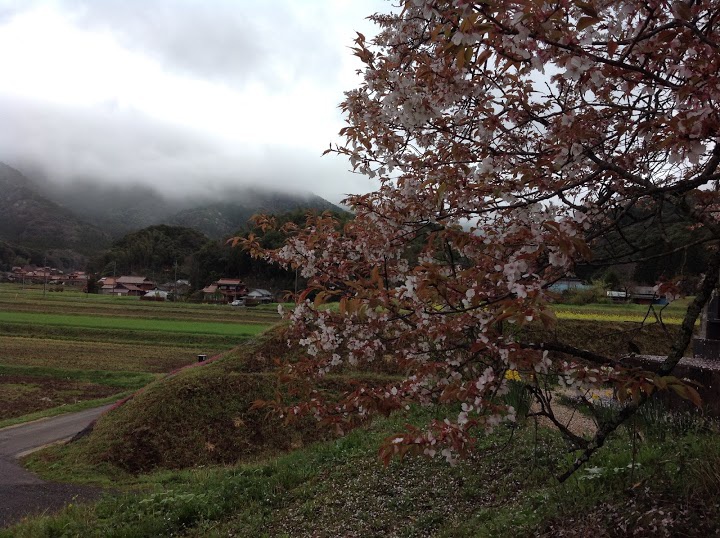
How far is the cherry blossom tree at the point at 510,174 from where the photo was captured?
2178mm

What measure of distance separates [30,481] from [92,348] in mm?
18588

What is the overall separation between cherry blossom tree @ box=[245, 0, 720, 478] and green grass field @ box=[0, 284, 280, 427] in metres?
14.9

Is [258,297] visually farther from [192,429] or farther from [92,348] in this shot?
[192,429]

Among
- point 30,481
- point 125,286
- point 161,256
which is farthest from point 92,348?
point 161,256

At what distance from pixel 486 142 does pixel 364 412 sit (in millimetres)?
1962

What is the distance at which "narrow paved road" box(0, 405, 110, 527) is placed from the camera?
770 cm

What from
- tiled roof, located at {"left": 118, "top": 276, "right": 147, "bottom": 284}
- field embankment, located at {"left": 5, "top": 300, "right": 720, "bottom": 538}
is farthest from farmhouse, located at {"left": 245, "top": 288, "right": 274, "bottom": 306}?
field embankment, located at {"left": 5, "top": 300, "right": 720, "bottom": 538}

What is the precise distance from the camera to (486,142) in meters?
3.06

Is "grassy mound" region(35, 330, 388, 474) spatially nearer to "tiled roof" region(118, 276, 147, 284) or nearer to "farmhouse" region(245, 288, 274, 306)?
"farmhouse" region(245, 288, 274, 306)

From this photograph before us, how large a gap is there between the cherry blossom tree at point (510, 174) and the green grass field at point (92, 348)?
48.7 feet

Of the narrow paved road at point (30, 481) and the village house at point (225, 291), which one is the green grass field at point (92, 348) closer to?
the narrow paved road at point (30, 481)

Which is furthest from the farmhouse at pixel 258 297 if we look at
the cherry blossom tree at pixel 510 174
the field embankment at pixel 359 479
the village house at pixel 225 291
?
the cherry blossom tree at pixel 510 174

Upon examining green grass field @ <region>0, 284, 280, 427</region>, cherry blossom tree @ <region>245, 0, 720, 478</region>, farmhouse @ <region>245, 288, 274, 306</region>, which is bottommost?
green grass field @ <region>0, 284, 280, 427</region>

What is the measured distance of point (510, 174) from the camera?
3.04 metres
